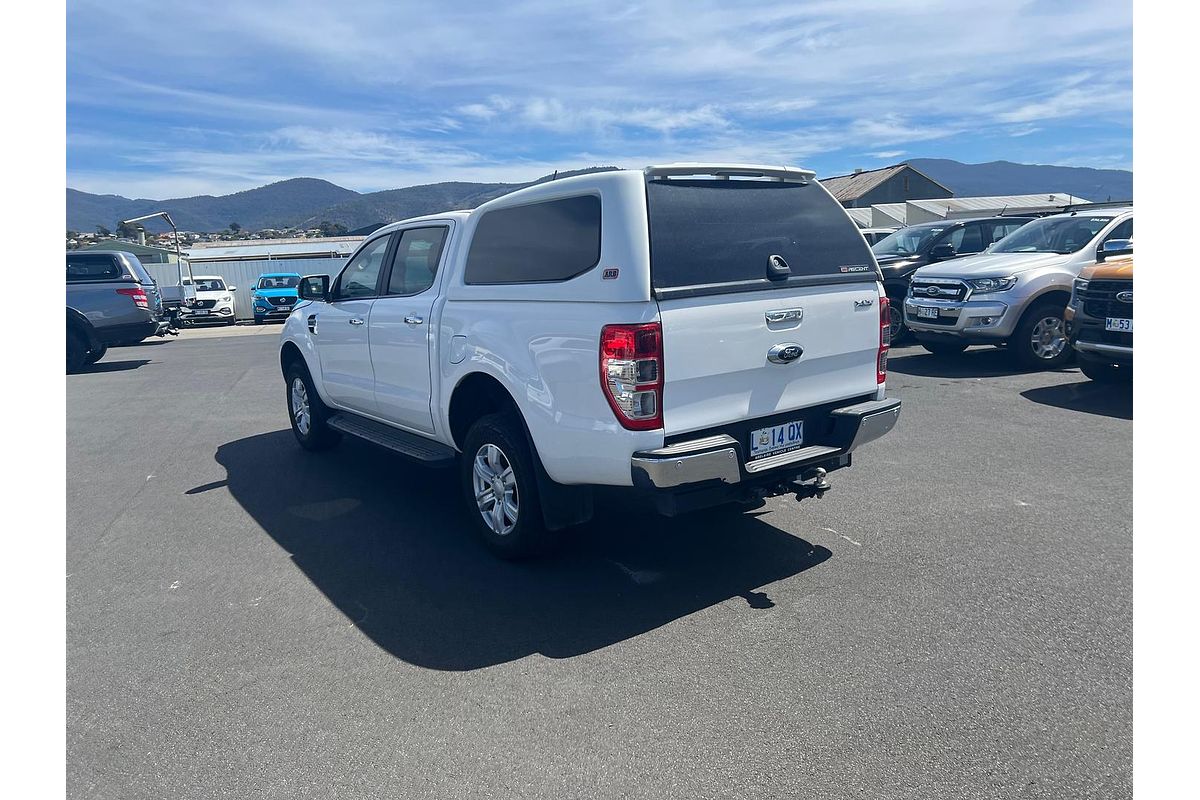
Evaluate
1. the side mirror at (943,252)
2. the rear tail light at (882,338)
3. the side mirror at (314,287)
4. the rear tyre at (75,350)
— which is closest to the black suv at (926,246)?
the side mirror at (943,252)

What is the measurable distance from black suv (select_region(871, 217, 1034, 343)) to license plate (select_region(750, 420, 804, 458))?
962cm

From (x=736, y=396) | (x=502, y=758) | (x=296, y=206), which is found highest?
(x=296, y=206)

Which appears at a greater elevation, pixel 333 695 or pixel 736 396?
pixel 736 396

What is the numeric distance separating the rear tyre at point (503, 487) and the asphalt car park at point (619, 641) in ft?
0.60

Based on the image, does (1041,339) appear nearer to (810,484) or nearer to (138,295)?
(810,484)

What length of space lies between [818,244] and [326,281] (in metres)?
4.42

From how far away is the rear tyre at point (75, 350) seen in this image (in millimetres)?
15109

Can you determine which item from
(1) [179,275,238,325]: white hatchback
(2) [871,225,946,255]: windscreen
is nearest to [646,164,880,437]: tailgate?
(2) [871,225,946,255]: windscreen

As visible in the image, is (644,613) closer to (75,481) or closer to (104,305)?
(75,481)

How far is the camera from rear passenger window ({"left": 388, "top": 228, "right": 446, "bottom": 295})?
5691 mm

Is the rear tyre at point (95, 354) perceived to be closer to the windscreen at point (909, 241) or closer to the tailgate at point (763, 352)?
the windscreen at point (909, 241)

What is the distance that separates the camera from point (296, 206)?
655 ft

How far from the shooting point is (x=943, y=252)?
13062mm

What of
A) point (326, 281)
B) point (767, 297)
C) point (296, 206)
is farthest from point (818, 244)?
point (296, 206)
